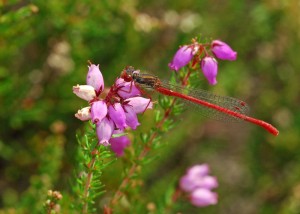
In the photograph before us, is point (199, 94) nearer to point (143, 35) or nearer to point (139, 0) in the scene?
point (143, 35)

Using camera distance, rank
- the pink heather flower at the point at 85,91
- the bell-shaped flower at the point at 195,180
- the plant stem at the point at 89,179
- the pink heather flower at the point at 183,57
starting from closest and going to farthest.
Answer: the pink heather flower at the point at 85,91 → the plant stem at the point at 89,179 → the pink heather flower at the point at 183,57 → the bell-shaped flower at the point at 195,180

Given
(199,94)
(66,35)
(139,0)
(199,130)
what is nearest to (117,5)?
(66,35)

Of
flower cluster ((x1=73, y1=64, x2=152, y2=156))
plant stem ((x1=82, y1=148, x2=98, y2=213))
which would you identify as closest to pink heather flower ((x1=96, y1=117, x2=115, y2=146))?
flower cluster ((x1=73, y1=64, x2=152, y2=156))

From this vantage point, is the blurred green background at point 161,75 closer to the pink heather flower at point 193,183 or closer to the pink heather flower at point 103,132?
the pink heather flower at point 193,183

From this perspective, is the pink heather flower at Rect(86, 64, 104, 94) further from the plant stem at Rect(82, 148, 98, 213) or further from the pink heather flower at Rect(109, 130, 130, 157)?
the pink heather flower at Rect(109, 130, 130, 157)

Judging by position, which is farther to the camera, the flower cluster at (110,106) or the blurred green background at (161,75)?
the blurred green background at (161,75)

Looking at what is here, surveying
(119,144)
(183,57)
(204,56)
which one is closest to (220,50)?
(204,56)

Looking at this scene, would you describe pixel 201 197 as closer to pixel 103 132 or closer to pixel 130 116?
pixel 130 116

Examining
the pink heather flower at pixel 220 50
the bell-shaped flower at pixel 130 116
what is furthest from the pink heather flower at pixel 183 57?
the bell-shaped flower at pixel 130 116
